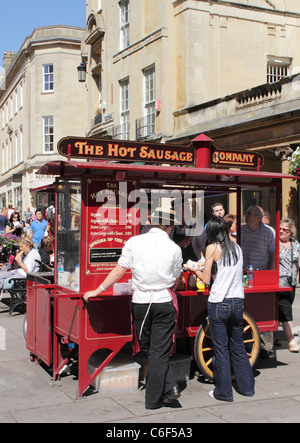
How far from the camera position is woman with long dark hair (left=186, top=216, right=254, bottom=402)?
5.68 meters

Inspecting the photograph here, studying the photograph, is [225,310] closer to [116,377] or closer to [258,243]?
[116,377]

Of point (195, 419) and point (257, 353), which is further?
point (257, 353)

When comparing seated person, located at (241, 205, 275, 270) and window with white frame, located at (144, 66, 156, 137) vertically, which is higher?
window with white frame, located at (144, 66, 156, 137)

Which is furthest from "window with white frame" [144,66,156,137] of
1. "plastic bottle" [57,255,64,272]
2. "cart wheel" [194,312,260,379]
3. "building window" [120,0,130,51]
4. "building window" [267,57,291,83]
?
"cart wheel" [194,312,260,379]

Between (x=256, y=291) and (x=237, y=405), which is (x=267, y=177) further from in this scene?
(x=237, y=405)

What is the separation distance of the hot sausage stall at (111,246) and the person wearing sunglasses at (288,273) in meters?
1.05

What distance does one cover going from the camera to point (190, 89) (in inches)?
774

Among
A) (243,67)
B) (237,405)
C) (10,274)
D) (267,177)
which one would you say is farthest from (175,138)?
(237,405)

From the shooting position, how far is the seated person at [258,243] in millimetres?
7055

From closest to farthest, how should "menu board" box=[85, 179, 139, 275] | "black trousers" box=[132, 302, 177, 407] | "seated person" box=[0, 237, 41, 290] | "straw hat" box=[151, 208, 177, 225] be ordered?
"black trousers" box=[132, 302, 177, 407] → "menu board" box=[85, 179, 139, 275] → "straw hat" box=[151, 208, 177, 225] → "seated person" box=[0, 237, 41, 290]

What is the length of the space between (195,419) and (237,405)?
596 mm

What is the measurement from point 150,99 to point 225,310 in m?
16.9

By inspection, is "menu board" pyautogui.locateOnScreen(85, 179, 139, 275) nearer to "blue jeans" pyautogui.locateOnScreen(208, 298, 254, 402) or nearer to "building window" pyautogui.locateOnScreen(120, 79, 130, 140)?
"blue jeans" pyautogui.locateOnScreen(208, 298, 254, 402)

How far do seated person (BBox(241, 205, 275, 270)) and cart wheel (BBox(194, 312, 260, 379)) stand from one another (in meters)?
0.86
